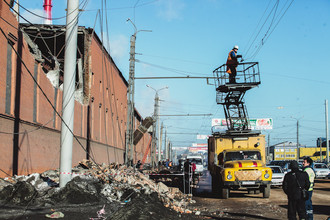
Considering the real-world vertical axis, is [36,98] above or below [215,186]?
above

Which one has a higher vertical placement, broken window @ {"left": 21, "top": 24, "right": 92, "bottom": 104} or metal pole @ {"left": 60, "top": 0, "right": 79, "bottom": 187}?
broken window @ {"left": 21, "top": 24, "right": 92, "bottom": 104}

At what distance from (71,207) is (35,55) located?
10.5m

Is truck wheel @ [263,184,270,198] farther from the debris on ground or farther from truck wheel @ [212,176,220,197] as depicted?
the debris on ground

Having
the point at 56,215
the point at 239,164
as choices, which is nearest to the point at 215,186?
the point at 239,164

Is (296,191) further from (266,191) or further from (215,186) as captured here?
(215,186)

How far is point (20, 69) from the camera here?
55.1 feet

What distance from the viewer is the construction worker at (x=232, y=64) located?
21.5 meters

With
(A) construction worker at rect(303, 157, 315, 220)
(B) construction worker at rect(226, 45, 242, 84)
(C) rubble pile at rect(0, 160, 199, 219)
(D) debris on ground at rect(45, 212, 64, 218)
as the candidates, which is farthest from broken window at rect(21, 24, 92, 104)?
(A) construction worker at rect(303, 157, 315, 220)

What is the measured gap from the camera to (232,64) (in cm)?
2181

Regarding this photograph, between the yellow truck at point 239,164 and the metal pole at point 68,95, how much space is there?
7.74 meters

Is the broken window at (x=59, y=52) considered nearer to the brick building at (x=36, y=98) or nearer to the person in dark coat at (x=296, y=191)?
the brick building at (x=36, y=98)

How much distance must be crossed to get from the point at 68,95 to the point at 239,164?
8.82 metres

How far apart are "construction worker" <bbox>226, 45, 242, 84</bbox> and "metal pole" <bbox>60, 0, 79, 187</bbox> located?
10.3 m

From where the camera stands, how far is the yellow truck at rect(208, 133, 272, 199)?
17969 millimetres
